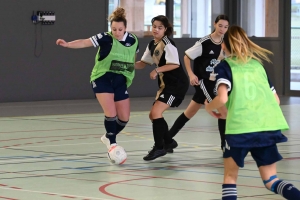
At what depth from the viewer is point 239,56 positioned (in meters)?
→ 4.71

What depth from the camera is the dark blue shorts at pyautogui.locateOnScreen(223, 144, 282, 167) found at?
181 inches

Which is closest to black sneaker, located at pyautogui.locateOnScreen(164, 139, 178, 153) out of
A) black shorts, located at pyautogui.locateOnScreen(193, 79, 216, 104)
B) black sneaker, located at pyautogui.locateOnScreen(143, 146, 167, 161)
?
black sneaker, located at pyautogui.locateOnScreen(143, 146, 167, 161)

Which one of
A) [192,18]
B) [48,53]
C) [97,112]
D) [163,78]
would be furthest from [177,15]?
[163,78]

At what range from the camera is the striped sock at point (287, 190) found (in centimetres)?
449

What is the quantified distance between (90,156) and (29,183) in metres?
1.71

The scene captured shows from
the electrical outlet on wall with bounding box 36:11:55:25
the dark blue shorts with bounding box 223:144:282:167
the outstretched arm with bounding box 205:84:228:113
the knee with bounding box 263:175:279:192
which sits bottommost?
the knee with bounding box 263:175:279:192

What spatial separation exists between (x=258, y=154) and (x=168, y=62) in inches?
117

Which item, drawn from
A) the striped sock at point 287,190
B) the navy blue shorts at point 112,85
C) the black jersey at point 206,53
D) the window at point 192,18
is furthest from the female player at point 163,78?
the window at point 192,18

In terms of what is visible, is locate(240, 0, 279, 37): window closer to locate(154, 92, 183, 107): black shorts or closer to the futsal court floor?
the futsal court floor

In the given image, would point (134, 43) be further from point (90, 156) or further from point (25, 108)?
point (25, 108)

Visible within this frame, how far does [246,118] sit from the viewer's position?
15.1ft

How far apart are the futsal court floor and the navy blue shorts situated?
2.36 feet

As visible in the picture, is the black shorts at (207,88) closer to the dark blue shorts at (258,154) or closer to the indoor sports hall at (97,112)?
the indoor sports hall at (97,112)

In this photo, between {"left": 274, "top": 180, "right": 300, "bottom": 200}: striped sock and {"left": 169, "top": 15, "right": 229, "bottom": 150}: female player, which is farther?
{"left": 169, "top": 15, "right": 229, "bottom": 150}: female player
